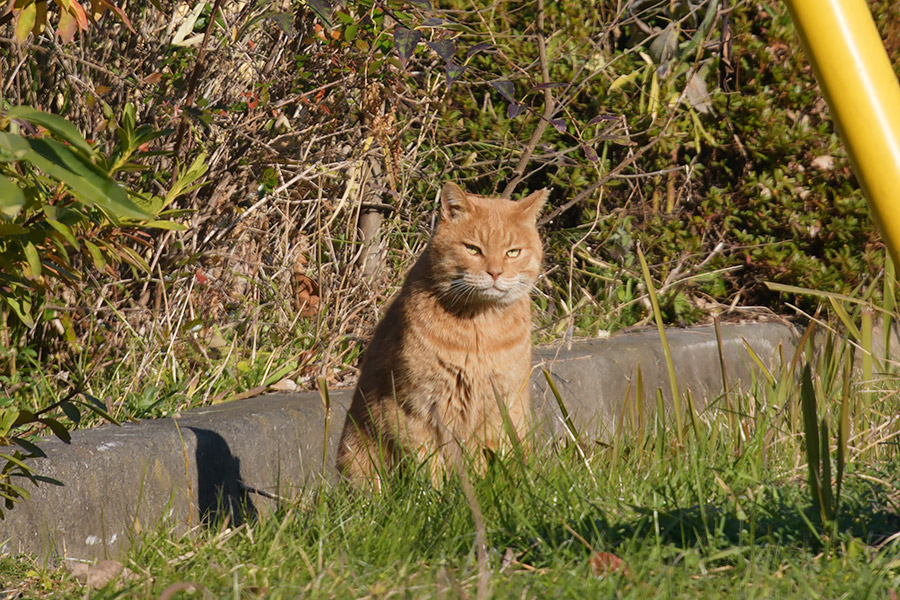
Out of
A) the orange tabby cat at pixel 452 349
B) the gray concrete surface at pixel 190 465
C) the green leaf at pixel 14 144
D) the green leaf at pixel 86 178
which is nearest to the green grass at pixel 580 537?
the gray concrete surface at pixel 190 465

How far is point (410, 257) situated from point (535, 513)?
9.28 feet

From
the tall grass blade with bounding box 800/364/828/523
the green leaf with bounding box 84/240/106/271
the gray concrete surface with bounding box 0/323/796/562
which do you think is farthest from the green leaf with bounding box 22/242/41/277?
the tall grass blade with bounding box 800/364/828/523

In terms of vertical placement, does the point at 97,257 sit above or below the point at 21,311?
above

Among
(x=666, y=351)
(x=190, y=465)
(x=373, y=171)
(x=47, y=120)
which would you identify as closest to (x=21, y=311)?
(x=190, y=465)

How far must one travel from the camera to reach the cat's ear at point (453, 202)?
12.0ft

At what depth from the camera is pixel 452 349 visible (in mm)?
3297

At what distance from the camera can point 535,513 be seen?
210 centimetres

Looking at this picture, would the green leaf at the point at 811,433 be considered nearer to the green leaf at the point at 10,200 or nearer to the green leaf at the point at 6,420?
the green leaf at the point at 10,200

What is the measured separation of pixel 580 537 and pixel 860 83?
1.12 meters

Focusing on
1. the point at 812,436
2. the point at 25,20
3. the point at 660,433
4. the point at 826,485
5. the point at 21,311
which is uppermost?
the point at 25,20

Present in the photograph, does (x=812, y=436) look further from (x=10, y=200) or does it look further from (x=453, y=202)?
(x=453, y=202)

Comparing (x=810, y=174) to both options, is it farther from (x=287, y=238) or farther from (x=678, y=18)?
(x=287, y=238)

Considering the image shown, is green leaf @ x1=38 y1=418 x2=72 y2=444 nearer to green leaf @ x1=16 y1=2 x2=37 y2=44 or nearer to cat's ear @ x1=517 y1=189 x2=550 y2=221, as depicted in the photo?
green leaf @ x1=16 y1=2 x2=37 y2=44

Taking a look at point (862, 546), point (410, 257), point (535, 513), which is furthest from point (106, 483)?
point (410, 257)
